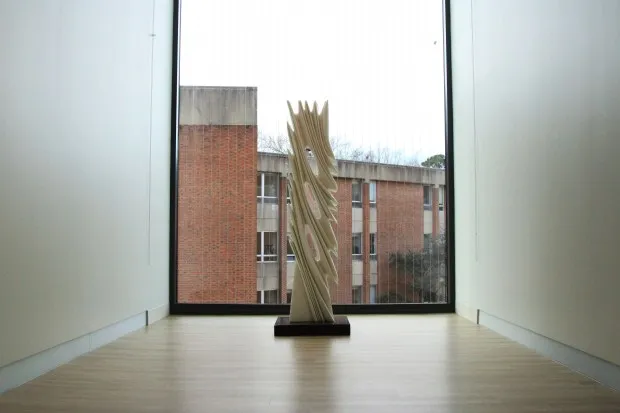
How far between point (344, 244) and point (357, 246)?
12cm

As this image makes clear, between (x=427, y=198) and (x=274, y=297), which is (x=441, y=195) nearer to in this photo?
(x=427, y=198)

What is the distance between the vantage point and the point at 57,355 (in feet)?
10.3

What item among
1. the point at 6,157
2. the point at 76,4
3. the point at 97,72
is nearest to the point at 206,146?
the point at 97,72

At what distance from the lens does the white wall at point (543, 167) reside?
270cm

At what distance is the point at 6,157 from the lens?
266 cm

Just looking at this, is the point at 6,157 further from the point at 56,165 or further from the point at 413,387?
the point at 413,387

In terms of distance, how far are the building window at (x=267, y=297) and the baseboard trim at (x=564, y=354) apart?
1909mm

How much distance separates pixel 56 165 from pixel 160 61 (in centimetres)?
223

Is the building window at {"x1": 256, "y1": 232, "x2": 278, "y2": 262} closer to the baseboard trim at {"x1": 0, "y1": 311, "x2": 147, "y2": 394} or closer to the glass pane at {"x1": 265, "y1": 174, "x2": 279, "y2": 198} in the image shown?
the glass pane at {"x1": 265, "y1": 174, "x2": 279, "y2": 198}

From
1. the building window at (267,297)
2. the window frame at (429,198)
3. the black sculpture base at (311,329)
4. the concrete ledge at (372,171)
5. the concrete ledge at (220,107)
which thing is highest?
the concrete ledge at (220,107)

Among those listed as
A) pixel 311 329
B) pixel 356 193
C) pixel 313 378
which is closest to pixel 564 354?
pixel 313 378

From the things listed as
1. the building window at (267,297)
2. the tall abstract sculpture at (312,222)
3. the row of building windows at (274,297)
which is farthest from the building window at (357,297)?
the tall abstract sculpture at (312,222)

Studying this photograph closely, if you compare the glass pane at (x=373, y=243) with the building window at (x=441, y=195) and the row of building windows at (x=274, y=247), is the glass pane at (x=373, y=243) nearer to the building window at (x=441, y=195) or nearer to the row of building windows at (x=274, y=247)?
the row of building windows at (x=274, y=247)

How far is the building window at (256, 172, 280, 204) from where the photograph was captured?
5414 millimetres
